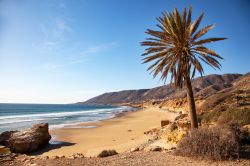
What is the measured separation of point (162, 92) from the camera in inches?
7672

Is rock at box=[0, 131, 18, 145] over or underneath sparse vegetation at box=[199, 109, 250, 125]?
underneath

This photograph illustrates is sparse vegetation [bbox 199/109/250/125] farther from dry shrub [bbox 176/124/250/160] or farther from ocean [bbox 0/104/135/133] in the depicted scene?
ocean [bbox 0/104/135/133]

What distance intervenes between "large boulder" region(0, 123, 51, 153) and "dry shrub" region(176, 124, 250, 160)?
1079 centimetres

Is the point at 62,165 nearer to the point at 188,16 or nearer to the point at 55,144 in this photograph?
the point at 188,16

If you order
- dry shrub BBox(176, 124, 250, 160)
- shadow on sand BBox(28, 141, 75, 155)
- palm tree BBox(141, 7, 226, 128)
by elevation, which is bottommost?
shadow on sand BBox(28, 141, 75, 155)

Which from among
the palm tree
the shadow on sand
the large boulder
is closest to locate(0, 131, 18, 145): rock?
the large boulder

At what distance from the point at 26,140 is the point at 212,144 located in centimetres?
1223

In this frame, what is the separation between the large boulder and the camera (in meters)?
14.0

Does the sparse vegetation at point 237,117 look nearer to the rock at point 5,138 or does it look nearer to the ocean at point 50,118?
the rock at point 5,138

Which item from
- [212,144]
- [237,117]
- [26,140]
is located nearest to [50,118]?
[26,140]

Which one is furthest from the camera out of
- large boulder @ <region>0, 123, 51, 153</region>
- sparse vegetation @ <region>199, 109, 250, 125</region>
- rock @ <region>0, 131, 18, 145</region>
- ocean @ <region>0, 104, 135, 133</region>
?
ocean @ <region>0, 104, 135, 133</region>

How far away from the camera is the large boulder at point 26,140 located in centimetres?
1403

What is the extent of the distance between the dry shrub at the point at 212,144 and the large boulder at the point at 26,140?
1079 cm

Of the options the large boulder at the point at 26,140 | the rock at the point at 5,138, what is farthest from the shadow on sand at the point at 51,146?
the rock at the point at 5,138
